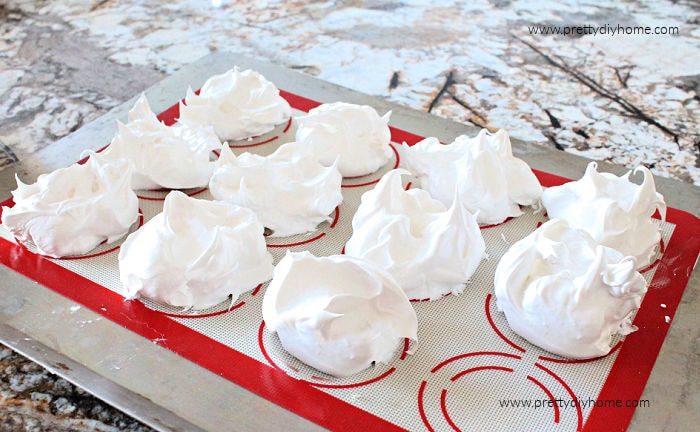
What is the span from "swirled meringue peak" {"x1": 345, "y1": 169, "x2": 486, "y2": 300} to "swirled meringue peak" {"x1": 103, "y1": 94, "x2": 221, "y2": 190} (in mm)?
471

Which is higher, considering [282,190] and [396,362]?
[282,190]

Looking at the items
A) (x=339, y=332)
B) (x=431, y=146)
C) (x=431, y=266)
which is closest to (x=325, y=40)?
(x=431, y=146)

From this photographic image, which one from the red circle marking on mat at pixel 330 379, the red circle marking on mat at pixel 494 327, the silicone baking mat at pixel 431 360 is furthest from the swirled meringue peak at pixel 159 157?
the red circle marking on mat at pixel 494 327

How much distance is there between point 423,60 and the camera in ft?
8.71

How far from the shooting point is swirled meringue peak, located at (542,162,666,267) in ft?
5.11

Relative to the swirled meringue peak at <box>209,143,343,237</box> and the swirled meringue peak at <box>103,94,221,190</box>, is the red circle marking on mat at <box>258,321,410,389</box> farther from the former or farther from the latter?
the swirled meringue peak at <box>103,94,221,190</box>

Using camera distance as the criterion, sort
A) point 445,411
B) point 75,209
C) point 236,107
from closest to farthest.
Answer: point 445,411
point 75,209
point 236,107

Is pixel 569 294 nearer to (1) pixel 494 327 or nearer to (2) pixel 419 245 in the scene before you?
(1) pixel 494 327

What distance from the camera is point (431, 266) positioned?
147 cm

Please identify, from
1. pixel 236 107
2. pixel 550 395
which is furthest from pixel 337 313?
pixel 236 107

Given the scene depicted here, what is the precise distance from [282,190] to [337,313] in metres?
0.44

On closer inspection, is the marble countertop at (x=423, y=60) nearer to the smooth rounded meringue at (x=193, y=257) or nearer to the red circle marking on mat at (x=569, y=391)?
the smooth rounded meringue at (x=193, y=257)

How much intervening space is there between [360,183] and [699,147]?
103cm

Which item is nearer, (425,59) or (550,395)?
(550,395)
